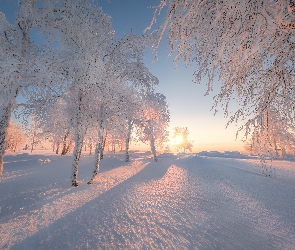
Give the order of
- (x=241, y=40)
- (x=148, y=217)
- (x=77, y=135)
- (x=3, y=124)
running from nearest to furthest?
1. (x=241, y=40)
2. (x=148, y=217)
3. (x=3, y=124)
4. (x=77, y=135)

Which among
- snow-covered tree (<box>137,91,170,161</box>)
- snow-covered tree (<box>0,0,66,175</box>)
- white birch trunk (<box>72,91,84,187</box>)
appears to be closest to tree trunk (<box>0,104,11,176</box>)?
snow-covered tree (<box>0,0,66,175</box>)

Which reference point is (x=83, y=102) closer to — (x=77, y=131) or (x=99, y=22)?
(x=77, y=131)

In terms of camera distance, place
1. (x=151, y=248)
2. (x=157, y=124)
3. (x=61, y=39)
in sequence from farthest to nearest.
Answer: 1. (x=157, y=124)
2. (x=61, y=39)
3. (x=151, y=248)

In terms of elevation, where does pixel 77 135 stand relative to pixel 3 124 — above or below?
below

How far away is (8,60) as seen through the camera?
202 inches

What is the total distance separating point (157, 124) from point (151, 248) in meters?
16.5

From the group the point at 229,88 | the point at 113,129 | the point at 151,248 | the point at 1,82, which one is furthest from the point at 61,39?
the point at 151,248

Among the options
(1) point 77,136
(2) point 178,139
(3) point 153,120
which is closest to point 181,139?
(2) point 178,139

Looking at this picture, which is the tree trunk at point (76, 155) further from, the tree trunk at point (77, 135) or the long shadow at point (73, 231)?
the long shadow at point (73, 231)

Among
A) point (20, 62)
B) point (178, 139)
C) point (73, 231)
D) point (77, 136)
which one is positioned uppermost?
point (178, 139)

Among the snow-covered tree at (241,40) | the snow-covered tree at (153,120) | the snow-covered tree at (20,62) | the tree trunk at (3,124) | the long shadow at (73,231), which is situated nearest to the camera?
the snow-covered tree at (241,40)

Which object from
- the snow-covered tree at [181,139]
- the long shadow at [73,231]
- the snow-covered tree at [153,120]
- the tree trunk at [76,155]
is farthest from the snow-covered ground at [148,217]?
the snow-covered tree at [181,139]

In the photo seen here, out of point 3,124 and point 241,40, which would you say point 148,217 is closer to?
point 241,40

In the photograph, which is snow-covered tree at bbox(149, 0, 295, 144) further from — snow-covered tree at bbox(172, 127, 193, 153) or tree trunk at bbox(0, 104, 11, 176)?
snow-covered tree at bbox(172, 127, 193, 153)
